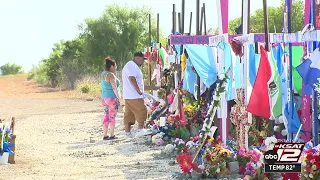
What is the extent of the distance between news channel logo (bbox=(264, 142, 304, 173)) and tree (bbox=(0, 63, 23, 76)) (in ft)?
263

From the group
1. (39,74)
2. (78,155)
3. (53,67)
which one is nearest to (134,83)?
(78,155)

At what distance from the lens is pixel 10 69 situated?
278 ft

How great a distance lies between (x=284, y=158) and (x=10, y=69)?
81.9m

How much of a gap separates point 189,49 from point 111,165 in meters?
2.78

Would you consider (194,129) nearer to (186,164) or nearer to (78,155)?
(78,155)

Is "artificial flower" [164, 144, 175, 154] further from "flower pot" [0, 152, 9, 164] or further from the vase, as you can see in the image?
"flower pot" [0, 152, 9, 164]

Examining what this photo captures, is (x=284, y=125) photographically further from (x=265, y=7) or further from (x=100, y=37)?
(x=100, y=37)

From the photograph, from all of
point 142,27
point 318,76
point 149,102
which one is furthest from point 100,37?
point 318,76

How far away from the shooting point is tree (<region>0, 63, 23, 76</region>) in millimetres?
83938

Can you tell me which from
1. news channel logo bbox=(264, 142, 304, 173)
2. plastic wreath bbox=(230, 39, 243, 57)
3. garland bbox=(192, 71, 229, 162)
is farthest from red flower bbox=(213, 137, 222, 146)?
news channel logo bbox=(264, 142, 304, 173)

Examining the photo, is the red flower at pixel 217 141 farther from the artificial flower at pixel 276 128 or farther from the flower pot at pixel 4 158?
the flower pot at pixel 4 158

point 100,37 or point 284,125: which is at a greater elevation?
point 100,37

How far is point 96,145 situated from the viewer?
12.6m

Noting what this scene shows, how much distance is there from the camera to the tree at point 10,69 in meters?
83.9
